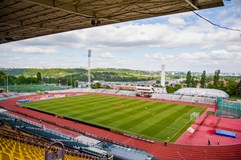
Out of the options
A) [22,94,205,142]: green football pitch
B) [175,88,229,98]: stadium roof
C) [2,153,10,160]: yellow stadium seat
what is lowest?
[22,94,205,142]: green football pitch

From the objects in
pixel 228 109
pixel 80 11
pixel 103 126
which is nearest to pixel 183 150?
pixel 103 126

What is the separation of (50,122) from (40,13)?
1777cm

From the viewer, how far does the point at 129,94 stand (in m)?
52.9

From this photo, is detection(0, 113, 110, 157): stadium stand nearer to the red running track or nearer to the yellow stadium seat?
the red running track

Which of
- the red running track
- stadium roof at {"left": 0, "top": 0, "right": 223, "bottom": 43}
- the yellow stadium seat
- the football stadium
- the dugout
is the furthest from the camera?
the dugout

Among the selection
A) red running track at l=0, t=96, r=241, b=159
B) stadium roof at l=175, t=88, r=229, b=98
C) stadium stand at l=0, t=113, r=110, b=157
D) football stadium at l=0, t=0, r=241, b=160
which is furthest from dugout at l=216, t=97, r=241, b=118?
stadium stand at l=0, t=113, r=110, b=157

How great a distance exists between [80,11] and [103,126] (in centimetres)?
1635

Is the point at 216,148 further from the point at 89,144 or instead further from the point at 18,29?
the point at 18,29

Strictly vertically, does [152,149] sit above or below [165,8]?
below

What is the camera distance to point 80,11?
938 centimetres

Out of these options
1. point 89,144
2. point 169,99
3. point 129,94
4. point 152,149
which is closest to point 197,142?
point 152,149

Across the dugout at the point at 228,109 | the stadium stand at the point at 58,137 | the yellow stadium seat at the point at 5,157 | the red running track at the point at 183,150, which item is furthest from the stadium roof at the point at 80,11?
the dugout at the point at 228,109

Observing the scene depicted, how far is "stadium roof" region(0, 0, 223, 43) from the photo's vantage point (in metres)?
7.92

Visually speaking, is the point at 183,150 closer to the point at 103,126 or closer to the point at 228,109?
the point at 103,126
